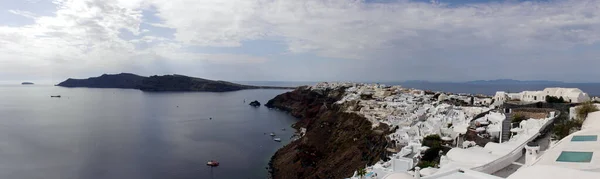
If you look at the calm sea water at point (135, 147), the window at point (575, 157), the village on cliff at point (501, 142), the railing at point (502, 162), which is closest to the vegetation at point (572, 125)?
the village on cliff at point (501, 142)

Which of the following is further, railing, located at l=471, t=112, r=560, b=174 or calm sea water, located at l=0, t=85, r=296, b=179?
calm sea water, located at l=0, t=85, r=296, b=179

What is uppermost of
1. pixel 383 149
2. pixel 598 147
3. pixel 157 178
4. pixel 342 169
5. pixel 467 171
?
pixel 598 147

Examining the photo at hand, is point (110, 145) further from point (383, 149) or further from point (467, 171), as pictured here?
point (467, 171)

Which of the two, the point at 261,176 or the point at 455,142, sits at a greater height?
the point at 455,142

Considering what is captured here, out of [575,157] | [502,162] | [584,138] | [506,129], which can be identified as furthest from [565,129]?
[575,157]

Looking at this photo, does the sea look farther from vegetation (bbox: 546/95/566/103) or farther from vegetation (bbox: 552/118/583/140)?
vegetation (bbox: 546/95/566/103)

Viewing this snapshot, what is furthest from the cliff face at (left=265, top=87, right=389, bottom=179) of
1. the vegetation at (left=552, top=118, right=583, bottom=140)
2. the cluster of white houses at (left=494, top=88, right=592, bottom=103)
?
the cluster of white houses at (left=494, top=88, right=592, bottom=103)

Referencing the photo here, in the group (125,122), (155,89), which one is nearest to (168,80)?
(155,89)
